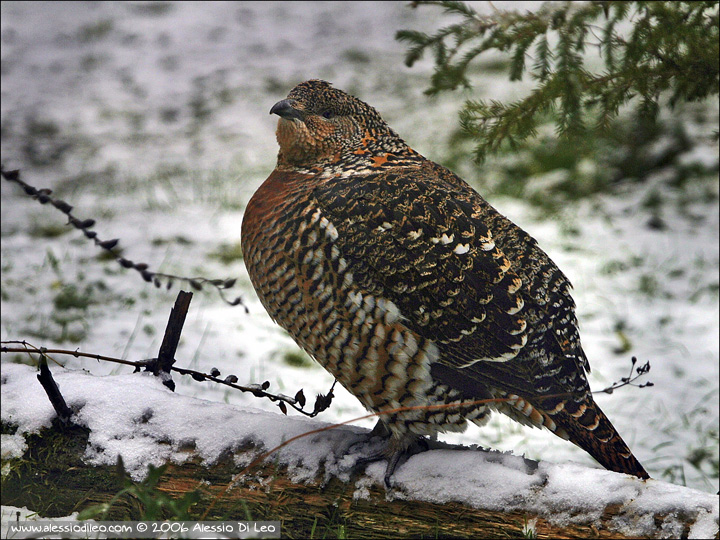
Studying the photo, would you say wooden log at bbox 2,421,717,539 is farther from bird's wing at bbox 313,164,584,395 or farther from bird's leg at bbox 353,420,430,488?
bird's wing at bbox 313,164,584,395

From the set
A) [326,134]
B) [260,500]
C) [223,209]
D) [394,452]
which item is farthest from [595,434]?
[223,209]

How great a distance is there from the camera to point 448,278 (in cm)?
264

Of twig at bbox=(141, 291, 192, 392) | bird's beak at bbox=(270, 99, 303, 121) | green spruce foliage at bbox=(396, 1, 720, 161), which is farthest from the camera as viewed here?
green spruce foliage at bbox=(396, 1, 720, 161)

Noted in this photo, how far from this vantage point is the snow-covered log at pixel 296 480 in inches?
89.4

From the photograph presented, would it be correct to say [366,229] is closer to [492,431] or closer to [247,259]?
[247,259]

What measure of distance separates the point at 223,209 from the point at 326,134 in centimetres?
382

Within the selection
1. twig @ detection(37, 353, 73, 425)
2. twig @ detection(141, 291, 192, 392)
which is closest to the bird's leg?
twig @ detection(141, 291, 192, 392)

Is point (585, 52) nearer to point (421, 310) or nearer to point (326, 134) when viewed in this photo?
point (326, 134)

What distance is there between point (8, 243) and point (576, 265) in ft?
16.0

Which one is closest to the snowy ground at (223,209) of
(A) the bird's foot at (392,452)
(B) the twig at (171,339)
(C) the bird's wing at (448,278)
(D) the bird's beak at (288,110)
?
(B) the twig at (171,339)

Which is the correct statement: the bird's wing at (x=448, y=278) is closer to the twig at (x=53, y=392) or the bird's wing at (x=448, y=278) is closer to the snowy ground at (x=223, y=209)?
the twig at (x=53, y=392)

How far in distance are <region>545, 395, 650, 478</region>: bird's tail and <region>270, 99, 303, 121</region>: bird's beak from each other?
64.4 inches

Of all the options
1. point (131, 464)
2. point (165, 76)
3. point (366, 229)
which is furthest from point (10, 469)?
point (165, 76)

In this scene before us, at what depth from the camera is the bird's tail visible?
2.66 metres
